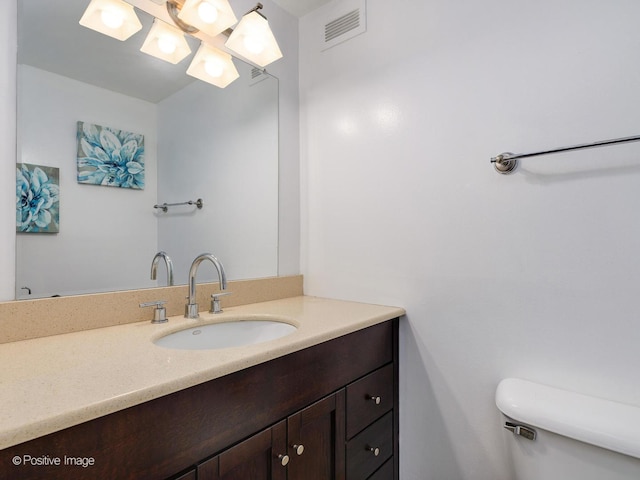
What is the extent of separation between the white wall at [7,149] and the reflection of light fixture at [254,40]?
715 mm

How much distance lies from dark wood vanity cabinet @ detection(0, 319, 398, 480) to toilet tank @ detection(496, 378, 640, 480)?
0.45 m

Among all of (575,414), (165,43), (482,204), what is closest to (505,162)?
(482,204)

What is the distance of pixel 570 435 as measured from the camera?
0.84 m

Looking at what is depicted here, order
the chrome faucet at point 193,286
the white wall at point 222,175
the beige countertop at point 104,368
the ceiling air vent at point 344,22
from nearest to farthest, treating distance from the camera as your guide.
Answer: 1. the beige countertop at point 104,368
2. the chrome faucet at point 193,286
3. the white wall at point 222,175
4. the ceiling air vent at point 344,22

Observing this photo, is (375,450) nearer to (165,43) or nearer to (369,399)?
(369,399)

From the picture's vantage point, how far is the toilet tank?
795 mm

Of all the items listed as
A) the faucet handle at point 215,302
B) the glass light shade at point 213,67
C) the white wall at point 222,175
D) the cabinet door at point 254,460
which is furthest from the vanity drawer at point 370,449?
the glass light shade at point 213,67

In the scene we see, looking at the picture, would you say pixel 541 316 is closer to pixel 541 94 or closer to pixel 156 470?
pixel 541 94

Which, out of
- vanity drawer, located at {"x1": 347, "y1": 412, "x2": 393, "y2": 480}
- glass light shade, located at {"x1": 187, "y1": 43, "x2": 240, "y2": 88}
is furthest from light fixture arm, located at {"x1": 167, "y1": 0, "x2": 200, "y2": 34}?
vanity drawer, located at {"x1": 347, "y1": 412, "x2": 393, "y2": 480}

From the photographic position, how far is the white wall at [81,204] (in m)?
0.99

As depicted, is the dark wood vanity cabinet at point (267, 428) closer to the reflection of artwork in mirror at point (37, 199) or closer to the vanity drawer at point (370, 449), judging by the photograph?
the vanity drawer at point (370, 449)

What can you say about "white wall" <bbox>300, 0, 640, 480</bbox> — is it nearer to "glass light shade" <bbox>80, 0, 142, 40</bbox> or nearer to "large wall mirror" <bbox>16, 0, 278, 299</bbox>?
"large wall mirror" <bbox>16, 0, 278, 299</bbox>

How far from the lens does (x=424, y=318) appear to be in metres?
1.32

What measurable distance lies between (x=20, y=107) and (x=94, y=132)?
19 centimetres
